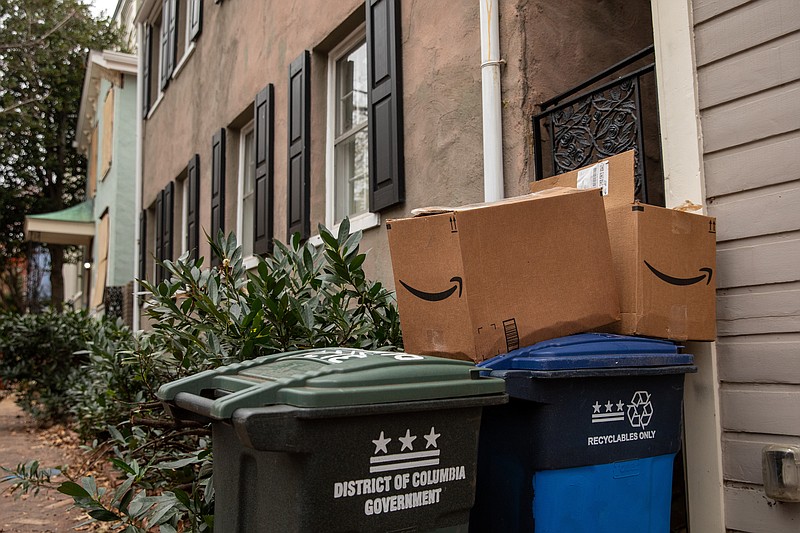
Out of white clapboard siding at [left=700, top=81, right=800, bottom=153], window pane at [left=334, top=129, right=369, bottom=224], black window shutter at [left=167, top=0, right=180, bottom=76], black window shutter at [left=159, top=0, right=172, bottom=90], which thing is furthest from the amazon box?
black window shutter at [left=159, top=0, right=172, bottom=90]

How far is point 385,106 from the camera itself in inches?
204

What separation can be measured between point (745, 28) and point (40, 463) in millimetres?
7097

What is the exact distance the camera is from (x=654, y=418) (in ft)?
8.39

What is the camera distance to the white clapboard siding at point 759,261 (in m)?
2.82

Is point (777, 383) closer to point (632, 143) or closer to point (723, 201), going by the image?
point (723, 201)

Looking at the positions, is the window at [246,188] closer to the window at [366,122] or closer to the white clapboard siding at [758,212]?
the window at [366,122]

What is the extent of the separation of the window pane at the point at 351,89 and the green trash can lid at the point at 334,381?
13.2 feet

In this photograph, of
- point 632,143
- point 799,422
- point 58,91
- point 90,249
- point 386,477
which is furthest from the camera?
point 58,91

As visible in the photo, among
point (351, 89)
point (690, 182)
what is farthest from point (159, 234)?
point (690, 182)

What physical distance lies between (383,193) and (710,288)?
2639 millimetres

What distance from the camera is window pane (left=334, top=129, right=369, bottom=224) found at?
598 centimetres

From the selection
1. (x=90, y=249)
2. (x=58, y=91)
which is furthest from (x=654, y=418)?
(x=58, y=91)

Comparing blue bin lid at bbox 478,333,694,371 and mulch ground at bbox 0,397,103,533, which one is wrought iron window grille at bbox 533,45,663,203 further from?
mulch ground at bbox 0,397,103,533

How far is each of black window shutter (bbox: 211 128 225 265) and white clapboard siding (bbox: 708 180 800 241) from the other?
6.56 m
